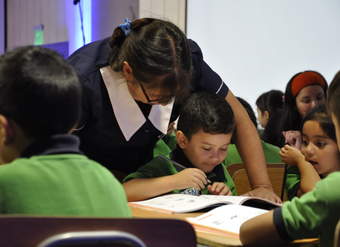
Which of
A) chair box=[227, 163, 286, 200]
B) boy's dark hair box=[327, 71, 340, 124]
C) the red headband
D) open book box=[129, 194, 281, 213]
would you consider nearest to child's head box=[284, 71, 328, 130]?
the red headband

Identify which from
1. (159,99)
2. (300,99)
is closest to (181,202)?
(159,99)

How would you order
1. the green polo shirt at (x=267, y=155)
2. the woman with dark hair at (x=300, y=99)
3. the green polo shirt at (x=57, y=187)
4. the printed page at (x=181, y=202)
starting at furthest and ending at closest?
the woman with dark hair at (x=300, y=99)
the green polo shirt at (x=267, y=155)
the printed page at (x=181, y=202)
the green polo shirt at (x=57, y=187)

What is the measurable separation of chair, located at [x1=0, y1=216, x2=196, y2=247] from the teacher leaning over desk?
787mm

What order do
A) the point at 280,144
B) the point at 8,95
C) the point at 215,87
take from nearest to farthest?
the point at 8,95 < the point at 215,87 < the point at 280,144

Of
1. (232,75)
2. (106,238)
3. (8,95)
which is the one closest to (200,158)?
(8,95)

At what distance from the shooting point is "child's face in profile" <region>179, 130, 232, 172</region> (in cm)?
197

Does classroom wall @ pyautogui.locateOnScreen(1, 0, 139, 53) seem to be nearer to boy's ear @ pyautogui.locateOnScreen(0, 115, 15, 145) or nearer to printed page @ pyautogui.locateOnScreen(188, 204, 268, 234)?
printed page @ pyautogui.locateOnScreen(188, 204, 268, 234)

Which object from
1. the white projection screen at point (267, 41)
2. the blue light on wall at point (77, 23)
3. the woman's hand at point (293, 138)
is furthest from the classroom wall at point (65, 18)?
the woman's hand at point (293, 138)

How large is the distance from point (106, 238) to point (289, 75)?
3.56 meters

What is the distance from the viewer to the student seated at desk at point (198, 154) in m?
1.78

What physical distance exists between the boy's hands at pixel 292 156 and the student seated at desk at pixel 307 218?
0.94 metres

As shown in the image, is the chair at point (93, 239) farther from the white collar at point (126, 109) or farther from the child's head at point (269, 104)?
the child's head at point (269, 104)

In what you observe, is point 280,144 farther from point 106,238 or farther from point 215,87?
point 106,238

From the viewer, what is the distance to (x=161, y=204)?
1545mm
